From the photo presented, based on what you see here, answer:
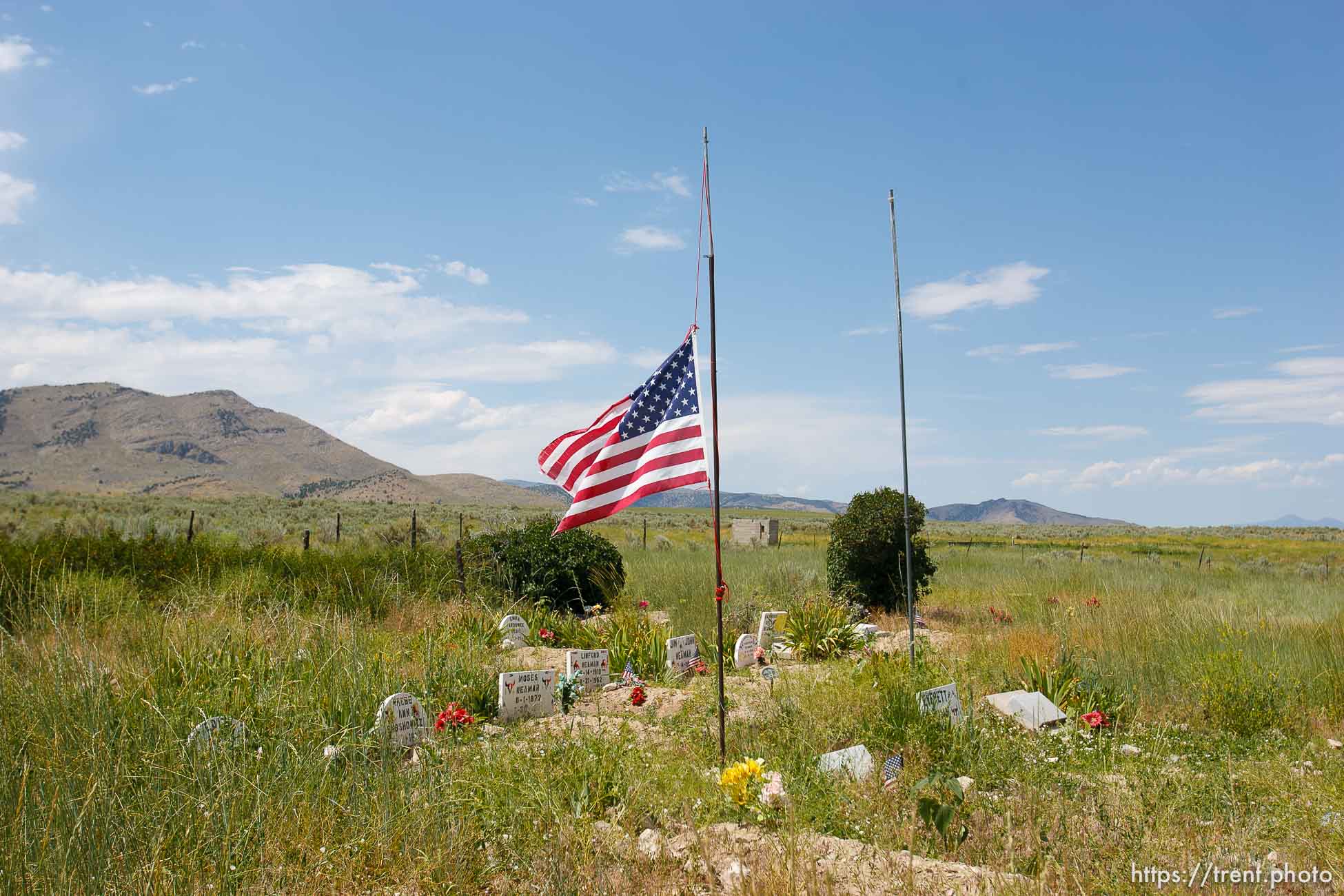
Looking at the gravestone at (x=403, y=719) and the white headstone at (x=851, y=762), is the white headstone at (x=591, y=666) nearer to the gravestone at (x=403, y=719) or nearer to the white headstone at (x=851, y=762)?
the gravestone at (x=403, y=719)

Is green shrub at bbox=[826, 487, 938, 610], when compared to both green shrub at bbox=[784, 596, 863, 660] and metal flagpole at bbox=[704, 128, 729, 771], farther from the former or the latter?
metal flagpole at bbox=[704, 128, 729, 771]

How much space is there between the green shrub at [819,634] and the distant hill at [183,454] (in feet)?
359

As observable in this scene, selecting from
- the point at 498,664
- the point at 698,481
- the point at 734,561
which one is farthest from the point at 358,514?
the point at 698,481

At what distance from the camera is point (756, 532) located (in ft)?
105

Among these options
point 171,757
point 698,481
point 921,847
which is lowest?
point 921,847

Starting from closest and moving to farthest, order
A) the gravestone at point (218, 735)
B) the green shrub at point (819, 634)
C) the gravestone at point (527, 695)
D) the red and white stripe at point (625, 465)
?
the gravestone at point (218, 735), the red and white stripe at point (625, 465), the gravestone at point (527, 695), the green shrub at point (819, 634)

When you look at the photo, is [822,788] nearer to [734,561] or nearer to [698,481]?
[698,481]

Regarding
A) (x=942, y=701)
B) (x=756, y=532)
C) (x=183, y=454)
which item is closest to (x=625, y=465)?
(x=942, y=701)

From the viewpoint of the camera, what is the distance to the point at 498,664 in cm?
868

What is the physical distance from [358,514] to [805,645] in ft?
148

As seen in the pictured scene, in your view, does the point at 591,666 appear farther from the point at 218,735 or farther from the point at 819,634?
the point at 218,735

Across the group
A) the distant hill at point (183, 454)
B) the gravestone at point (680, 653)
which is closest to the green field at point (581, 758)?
the gravestone at point (680, 653)

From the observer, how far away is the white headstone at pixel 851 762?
17.3 ft

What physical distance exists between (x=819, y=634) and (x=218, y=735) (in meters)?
6.65
